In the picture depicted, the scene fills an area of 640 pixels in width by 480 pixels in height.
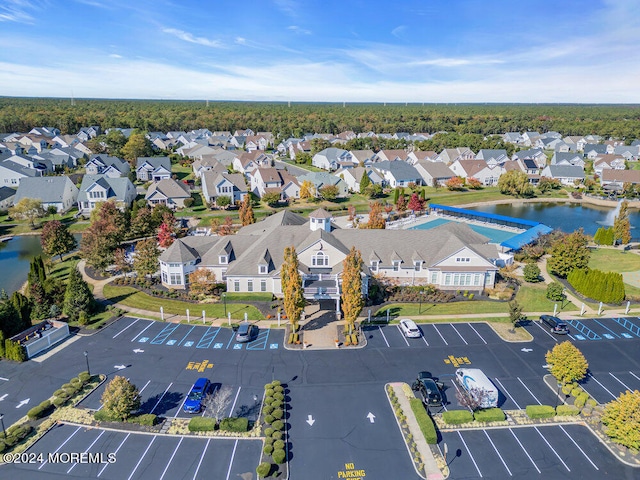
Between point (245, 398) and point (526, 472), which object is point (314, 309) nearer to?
point (245, 398)

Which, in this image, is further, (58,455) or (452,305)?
(452,305)

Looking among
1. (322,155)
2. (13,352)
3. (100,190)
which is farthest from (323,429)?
(322,155)

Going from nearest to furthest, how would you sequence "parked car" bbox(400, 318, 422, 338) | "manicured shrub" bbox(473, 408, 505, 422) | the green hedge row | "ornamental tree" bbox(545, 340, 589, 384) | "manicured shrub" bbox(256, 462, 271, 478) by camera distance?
1. "manicured shrub" bbox(256, 462, 271, 478)
2. the green hedge row
3. "manicured shrub" bbox(473, 408, 505, 422)
4. "ornamental tree" bbox(545, 340, 589, 384)
5. "parked car" bbox(400, 318, 422, 338)

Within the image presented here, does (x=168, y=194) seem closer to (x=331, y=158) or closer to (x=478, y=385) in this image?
(x=331, y=158)

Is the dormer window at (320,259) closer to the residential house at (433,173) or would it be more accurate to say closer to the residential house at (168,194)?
the residential house at (168,194)

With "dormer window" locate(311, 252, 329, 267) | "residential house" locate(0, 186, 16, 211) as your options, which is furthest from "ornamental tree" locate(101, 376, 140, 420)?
"residential house" locate(0, 186, 16, 211)

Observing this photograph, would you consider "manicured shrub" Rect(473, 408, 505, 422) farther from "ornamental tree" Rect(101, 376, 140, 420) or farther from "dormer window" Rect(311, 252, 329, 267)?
"ornamental tree" Rect(101, 376, 140, 420)
